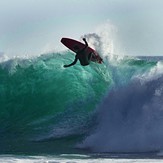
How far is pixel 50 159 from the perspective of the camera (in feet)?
39.4

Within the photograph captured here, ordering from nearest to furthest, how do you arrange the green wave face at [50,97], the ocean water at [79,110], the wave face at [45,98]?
the ocean water at [79,110] → the green wave face at [50,97] → the wave face at [45,98]

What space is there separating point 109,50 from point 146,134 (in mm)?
8346

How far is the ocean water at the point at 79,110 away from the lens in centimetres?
1373

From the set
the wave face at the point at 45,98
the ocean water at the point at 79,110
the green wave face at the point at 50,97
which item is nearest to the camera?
the ocean water at the point at 79,110

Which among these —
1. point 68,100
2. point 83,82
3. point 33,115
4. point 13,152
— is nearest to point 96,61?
point 83,82

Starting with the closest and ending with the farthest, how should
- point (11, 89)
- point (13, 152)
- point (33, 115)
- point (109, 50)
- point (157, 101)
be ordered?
point (13, 152), point (157, 101), point (33, 115), point (11, 89), point (109, 50)

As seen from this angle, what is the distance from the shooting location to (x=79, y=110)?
58.1 ft

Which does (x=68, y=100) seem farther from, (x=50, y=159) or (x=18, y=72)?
(x=50, y=159)

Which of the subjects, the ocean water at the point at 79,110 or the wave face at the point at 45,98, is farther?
the wave face at the point at 45,98

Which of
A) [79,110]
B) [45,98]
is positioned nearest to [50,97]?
[45,98]

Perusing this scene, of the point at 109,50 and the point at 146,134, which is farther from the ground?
the point at 109,50

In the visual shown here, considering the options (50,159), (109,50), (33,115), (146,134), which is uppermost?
(109,50)

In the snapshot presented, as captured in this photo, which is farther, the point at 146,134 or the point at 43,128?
the point at 43,128

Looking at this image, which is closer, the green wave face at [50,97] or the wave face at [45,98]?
the green wave face at [50,97]
